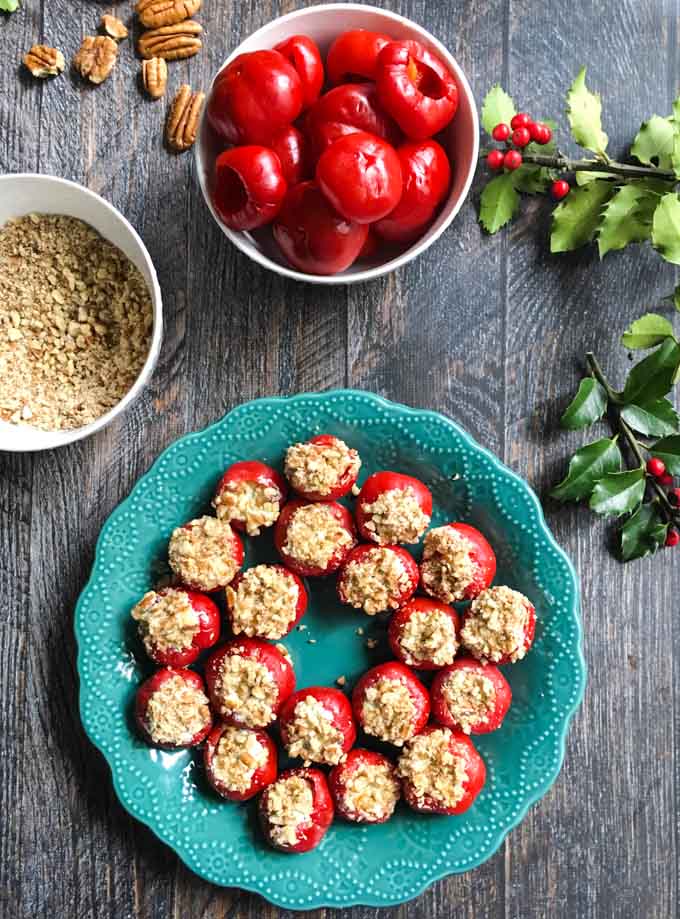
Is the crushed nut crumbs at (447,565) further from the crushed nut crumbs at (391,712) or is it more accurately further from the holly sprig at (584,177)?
the holly sprig at (584,177)

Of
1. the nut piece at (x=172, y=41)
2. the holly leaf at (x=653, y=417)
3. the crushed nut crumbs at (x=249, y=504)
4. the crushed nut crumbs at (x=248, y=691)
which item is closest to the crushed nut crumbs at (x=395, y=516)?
the crushed nut crumbs at (x=249, y=504)

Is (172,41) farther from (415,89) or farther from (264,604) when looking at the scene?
(264,604)

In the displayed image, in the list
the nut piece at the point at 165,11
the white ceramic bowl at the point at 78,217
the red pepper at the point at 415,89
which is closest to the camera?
the red pepper at the point at 415,89

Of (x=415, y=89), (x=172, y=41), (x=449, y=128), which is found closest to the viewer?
(x=415, y=89)

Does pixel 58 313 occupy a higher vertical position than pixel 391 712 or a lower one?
higher

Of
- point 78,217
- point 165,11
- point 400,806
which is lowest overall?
point 400,806

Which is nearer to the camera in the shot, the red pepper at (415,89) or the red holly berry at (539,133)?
the red pepper at (415,89)

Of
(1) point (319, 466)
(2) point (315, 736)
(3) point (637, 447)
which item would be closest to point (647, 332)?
(3) point (637, 447)

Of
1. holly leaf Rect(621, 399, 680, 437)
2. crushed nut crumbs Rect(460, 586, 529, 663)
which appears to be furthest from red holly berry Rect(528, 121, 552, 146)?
crushed nut crumbs Rect(460, 586, 529, 663)

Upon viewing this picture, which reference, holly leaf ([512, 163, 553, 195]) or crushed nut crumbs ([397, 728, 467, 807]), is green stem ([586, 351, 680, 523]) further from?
crushed nut crumbs ([397, 728, 467, 807])
